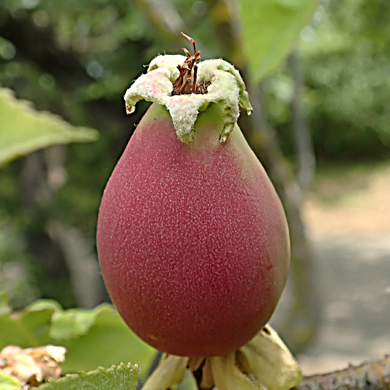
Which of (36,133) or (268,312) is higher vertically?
(36,133)

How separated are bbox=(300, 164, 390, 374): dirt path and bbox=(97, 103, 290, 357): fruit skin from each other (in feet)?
5.30

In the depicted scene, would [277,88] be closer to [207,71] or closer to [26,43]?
[26,43]

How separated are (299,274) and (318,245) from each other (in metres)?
4.16

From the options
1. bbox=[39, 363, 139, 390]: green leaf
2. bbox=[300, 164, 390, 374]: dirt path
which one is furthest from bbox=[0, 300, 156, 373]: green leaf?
bbox=[300, 164, 390, 374]: dirt path

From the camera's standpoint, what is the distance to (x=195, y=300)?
33 cm

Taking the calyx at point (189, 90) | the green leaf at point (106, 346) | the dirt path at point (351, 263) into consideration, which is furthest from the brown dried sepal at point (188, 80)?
the dirt path at point (351, 263)

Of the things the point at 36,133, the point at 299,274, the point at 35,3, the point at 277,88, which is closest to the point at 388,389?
the point at 36,133

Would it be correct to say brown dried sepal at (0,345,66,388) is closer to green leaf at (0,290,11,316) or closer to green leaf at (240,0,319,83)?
green leaf at (0,290,11,316)

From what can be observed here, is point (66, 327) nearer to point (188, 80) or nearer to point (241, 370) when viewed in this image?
point (241, 370)

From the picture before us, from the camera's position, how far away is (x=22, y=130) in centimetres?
62

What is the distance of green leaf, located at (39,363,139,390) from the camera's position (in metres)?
0.28

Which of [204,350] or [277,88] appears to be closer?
[204,350]

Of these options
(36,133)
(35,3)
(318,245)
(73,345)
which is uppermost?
(35,3)

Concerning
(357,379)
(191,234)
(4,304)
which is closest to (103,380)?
A: (191,234)
